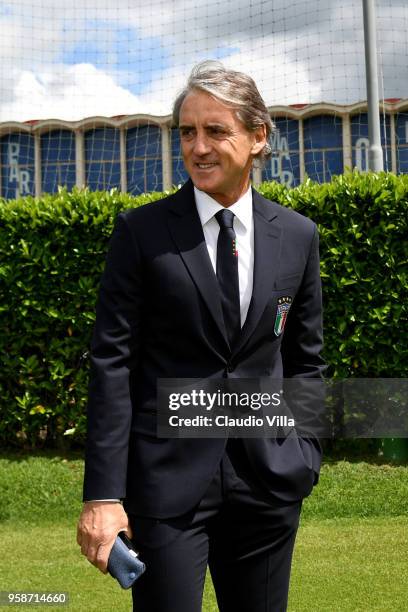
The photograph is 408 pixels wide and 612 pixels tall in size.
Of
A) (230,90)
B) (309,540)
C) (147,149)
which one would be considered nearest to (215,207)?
(230,90)

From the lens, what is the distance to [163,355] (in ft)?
8.00

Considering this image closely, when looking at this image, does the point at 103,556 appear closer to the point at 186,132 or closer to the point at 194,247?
the point at 194,247

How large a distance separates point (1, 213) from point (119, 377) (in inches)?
277

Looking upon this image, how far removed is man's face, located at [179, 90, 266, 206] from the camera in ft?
7.96

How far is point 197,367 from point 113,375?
24 cm

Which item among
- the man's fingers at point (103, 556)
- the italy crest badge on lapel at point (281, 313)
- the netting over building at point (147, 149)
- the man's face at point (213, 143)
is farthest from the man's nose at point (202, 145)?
the netting over building at point (147, 149)

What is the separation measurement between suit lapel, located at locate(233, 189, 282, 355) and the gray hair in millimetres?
276

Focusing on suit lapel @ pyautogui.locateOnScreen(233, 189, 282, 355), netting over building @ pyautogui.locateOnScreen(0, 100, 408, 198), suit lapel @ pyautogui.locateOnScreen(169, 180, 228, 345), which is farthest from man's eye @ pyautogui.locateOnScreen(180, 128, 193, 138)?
netting over building @ pyautogui.locateOnScreen(0, 100, 408, 198)

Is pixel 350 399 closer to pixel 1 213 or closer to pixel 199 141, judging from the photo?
pixel 1 213

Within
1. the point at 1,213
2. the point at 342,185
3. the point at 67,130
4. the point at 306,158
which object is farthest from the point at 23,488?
the point at 67,130

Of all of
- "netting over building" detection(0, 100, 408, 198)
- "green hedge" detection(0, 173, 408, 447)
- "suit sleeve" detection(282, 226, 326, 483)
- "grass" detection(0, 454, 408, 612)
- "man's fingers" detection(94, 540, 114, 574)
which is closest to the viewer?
"man's fingers" detection(94, 540, 114, 574)

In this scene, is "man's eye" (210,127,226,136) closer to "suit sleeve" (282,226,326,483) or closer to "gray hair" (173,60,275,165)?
"gray hair" (173,60,275,165)

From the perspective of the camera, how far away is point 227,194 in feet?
8.39

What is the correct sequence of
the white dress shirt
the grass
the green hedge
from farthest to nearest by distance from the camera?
the green hedge
the grass
the white dress shirt
